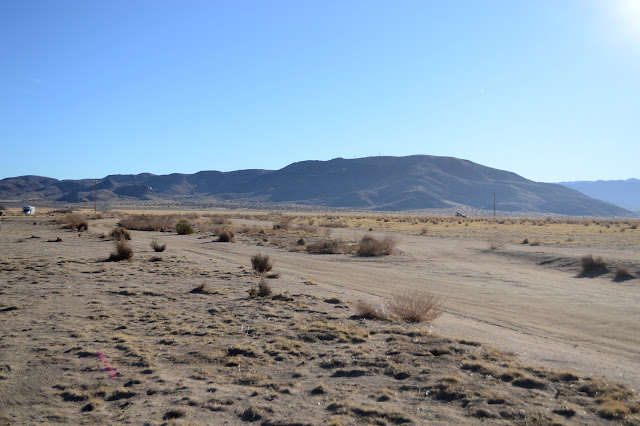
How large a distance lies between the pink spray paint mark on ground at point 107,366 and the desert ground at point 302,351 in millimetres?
32

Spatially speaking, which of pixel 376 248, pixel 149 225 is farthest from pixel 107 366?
pixel 149 225

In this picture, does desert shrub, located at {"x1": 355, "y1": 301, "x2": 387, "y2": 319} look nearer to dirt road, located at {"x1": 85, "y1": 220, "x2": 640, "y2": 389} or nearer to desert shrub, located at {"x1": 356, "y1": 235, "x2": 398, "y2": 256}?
dirt road, located at {"x1": 85, "y1": 220, "x2": 640, "y2": 389}

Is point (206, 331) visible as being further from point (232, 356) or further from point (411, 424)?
point (411, 424)

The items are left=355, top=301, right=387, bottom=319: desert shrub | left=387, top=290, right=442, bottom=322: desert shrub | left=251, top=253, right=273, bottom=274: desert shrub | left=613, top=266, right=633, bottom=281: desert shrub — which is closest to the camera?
left=387, top=290, right=442, bottom=322: desert shrub

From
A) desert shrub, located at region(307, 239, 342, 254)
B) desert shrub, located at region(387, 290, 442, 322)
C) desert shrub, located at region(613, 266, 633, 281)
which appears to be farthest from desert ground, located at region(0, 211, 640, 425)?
desert shrub, located at region(307, 239, 342, 254)

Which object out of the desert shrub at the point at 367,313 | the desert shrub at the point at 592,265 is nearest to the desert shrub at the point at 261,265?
the desert shrub at the point at 367,313

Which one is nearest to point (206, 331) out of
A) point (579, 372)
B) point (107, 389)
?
point (107, 389)

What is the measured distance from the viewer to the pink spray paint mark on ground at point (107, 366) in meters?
8.25

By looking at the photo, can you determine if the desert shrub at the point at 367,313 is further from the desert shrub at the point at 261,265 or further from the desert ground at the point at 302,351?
the desert shrub at the point at 261,265

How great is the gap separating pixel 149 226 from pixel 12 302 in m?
41.0

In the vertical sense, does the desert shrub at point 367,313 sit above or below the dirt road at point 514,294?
above

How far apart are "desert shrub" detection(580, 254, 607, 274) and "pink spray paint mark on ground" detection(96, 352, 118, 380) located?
20836mm

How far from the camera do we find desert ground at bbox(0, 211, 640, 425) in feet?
22.7

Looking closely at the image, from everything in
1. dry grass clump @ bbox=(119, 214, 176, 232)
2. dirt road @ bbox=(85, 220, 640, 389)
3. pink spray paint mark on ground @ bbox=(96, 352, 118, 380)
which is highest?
pink spray paint mark on ground @ bbox=(96, 352, 118, 380)
